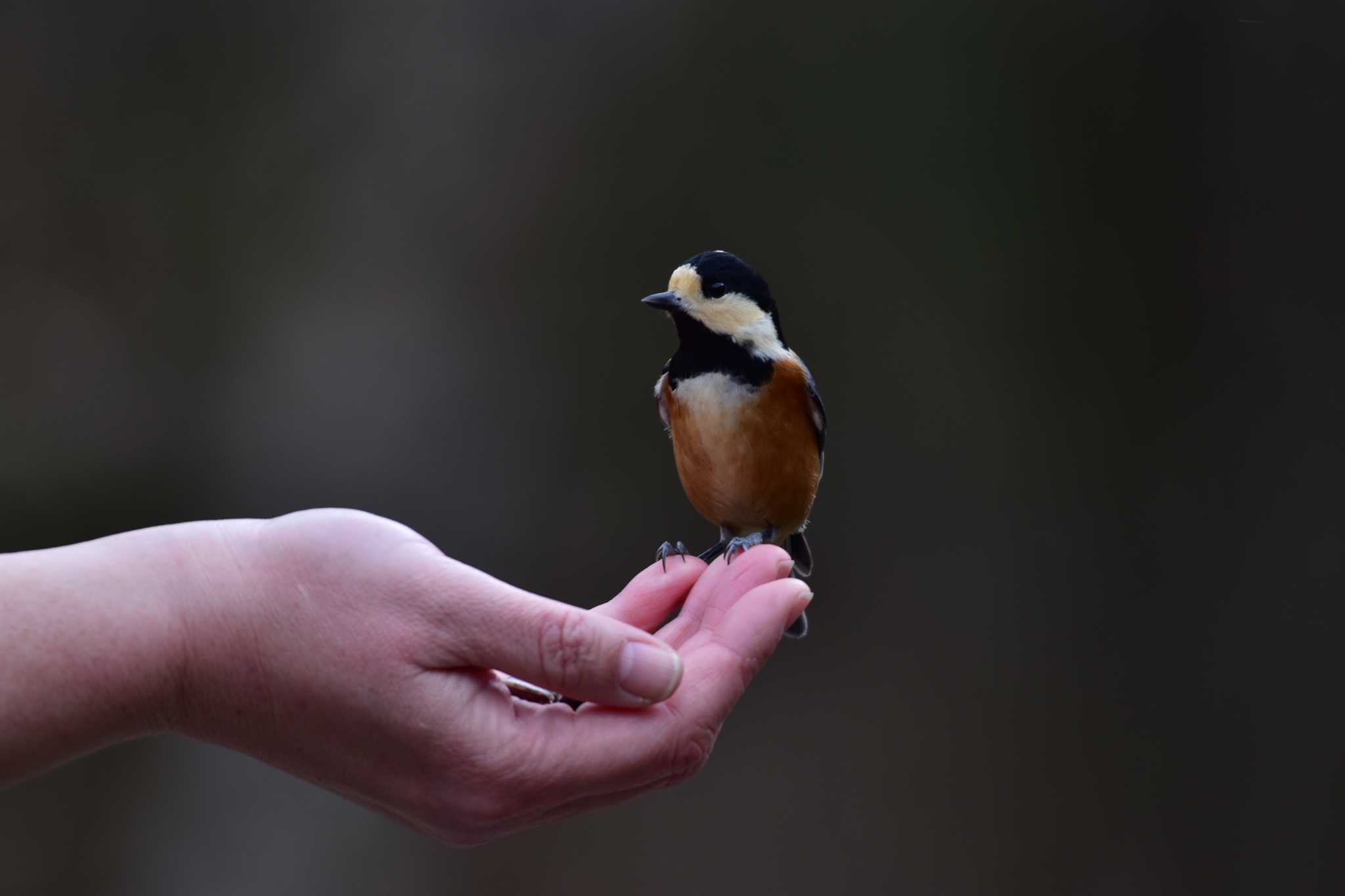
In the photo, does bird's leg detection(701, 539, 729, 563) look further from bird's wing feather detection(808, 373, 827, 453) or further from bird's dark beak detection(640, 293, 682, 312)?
bird's dark beak detection(640, 293, 682, 312)

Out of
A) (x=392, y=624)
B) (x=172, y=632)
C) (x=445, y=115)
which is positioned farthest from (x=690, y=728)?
(x=445, y=115)

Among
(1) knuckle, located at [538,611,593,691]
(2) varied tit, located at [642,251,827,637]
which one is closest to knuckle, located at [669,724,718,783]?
(1) knuckle, located at [538,611,593,691]

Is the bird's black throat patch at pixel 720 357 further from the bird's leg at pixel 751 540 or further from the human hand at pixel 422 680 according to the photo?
the human hand at pixel 422 680

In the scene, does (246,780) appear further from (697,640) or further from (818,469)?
(697,640)

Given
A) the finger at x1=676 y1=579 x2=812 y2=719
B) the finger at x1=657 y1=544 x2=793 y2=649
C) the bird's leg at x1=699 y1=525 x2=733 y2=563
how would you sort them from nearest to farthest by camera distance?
the finger at x1=676 y1=579 x2=812 y2=719
the finger at x1=657 y1=544 x2=793 y2=649
the bird's leg at x1=699 y1=525 x2=733 y2=563

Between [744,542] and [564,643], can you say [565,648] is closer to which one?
[564,643]

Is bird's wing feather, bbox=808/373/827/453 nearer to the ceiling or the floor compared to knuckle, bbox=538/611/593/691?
nearer to the ceiling

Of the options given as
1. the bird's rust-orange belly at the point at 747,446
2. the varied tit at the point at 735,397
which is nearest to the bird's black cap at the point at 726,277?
the varied tit at the point at 735,397
